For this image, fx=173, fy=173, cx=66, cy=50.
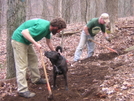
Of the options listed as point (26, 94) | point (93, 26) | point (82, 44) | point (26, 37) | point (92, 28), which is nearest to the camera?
point (26, 37)

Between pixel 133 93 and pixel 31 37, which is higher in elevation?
pixel 31 37

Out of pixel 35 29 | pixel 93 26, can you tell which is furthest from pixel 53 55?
pixel 93 26

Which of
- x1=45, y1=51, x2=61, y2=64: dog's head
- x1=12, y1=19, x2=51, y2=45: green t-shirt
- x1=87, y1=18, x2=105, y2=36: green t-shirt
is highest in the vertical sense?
x1=87, y1=18, x2=105, y2=36: green t-shirt

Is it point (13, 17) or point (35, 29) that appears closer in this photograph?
point (35, 29)

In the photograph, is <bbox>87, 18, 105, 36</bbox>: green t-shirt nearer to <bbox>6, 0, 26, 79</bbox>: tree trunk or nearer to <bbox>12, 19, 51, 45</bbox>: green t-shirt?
<bbox>6, 0, 26, 79</bbox>: tree trunk

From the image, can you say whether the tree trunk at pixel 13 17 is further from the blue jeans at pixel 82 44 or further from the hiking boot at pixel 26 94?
the blue jeans at pixel 82 44

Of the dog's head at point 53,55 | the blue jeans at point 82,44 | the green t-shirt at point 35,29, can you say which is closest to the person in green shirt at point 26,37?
the green t-shirt at point 35,29

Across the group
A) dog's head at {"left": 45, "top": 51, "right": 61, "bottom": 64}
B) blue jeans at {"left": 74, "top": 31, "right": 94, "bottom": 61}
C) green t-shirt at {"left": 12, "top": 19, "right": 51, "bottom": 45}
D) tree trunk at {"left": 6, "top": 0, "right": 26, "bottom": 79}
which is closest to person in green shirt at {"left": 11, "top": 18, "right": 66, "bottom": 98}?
green t-shirt at {"left": 12, "top": 19, "right": 51, "bottom": 45}

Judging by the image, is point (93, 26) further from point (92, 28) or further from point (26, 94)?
point (26, 94)

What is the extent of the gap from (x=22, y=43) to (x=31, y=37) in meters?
0.48

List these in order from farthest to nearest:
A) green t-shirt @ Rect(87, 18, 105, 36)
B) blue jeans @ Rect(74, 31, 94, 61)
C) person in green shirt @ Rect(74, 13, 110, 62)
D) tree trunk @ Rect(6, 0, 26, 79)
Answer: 1. blue jeans @ Rect(74, 31, 94, 61)
2. green t-shirt @ Rect(87, 18, 105, 36)
3. person in green shirt @ Rect(74, 13, 110, 62)
4. tree trunk @ Rect(6, 0, 26, 79)

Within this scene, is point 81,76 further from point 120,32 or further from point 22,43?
point 120,32

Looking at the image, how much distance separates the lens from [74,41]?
13.5 meters

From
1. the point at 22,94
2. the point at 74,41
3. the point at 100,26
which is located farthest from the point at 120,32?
the point at 22,94
